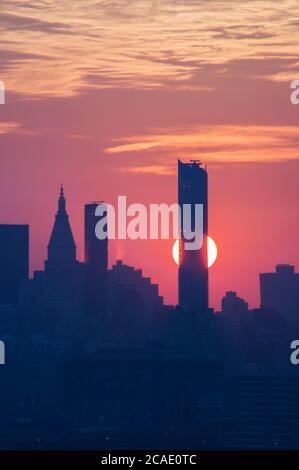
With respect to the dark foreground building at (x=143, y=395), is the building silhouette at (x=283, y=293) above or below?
above

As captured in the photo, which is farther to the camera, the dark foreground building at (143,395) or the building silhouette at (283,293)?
the building silhouette at (283,293)

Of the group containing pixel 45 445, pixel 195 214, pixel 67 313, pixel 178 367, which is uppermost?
pixel 195 214

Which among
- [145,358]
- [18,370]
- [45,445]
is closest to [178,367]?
[145,358]

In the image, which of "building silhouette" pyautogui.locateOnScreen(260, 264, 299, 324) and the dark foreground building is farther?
"building silhouette" pyautogui.locateOnScreen(260, 264, 299, 324)

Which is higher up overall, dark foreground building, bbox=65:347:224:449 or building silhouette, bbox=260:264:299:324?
building silhouette, bbox=260:264:299:324

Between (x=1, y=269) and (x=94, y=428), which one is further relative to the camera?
(x=1, y=269)

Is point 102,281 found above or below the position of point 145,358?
above

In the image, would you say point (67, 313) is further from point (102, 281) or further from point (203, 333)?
point (203, 333)

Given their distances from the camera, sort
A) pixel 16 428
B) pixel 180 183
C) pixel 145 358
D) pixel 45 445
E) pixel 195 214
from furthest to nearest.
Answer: pixel 180 183 < pixel 195 214 < pixel 145 358 < pixel 16 428 < pixel 45 445
